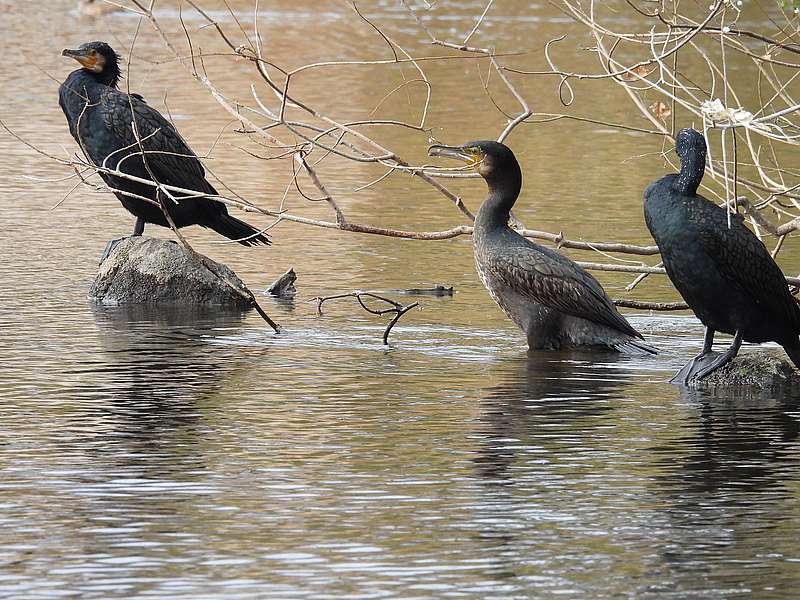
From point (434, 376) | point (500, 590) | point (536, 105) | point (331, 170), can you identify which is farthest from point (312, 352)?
point (536, 105)

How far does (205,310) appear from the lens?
9.71 meters

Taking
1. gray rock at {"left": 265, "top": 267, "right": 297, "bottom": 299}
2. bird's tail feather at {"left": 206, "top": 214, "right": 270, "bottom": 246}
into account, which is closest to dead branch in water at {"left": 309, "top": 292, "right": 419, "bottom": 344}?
gray rock at {"left": 265, "top": 267, "right": 297, "bottom": 299}

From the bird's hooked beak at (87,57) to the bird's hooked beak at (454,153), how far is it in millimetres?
2530

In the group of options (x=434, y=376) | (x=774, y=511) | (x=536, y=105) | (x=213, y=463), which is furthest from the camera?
(x=536, y=105)

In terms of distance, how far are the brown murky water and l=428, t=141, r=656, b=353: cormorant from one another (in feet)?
0.48

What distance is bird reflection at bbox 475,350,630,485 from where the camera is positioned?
22.0 feet

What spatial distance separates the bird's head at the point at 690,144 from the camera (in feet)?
24.6

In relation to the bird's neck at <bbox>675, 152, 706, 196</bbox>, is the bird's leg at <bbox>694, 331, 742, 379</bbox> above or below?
below

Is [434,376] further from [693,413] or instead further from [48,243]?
[48,243]

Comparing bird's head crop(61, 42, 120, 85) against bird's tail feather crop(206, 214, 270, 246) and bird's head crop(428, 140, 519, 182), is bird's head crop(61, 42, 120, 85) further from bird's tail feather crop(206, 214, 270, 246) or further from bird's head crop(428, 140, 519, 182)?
bird's head crop(428, 140, 519, 182)

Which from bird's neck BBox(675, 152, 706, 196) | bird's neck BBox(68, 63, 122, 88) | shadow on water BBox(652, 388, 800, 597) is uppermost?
bird's neck BBox(68, 63, 122, 88)

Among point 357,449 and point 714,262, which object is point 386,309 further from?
point 357,449

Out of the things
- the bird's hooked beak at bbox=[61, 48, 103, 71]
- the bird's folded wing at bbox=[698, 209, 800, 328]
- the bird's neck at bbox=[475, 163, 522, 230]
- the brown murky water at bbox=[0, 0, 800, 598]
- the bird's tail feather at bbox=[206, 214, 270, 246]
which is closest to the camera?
the brown murky water at bbox=[0, 0, 800, 598]

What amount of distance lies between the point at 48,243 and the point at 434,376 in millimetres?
4592
